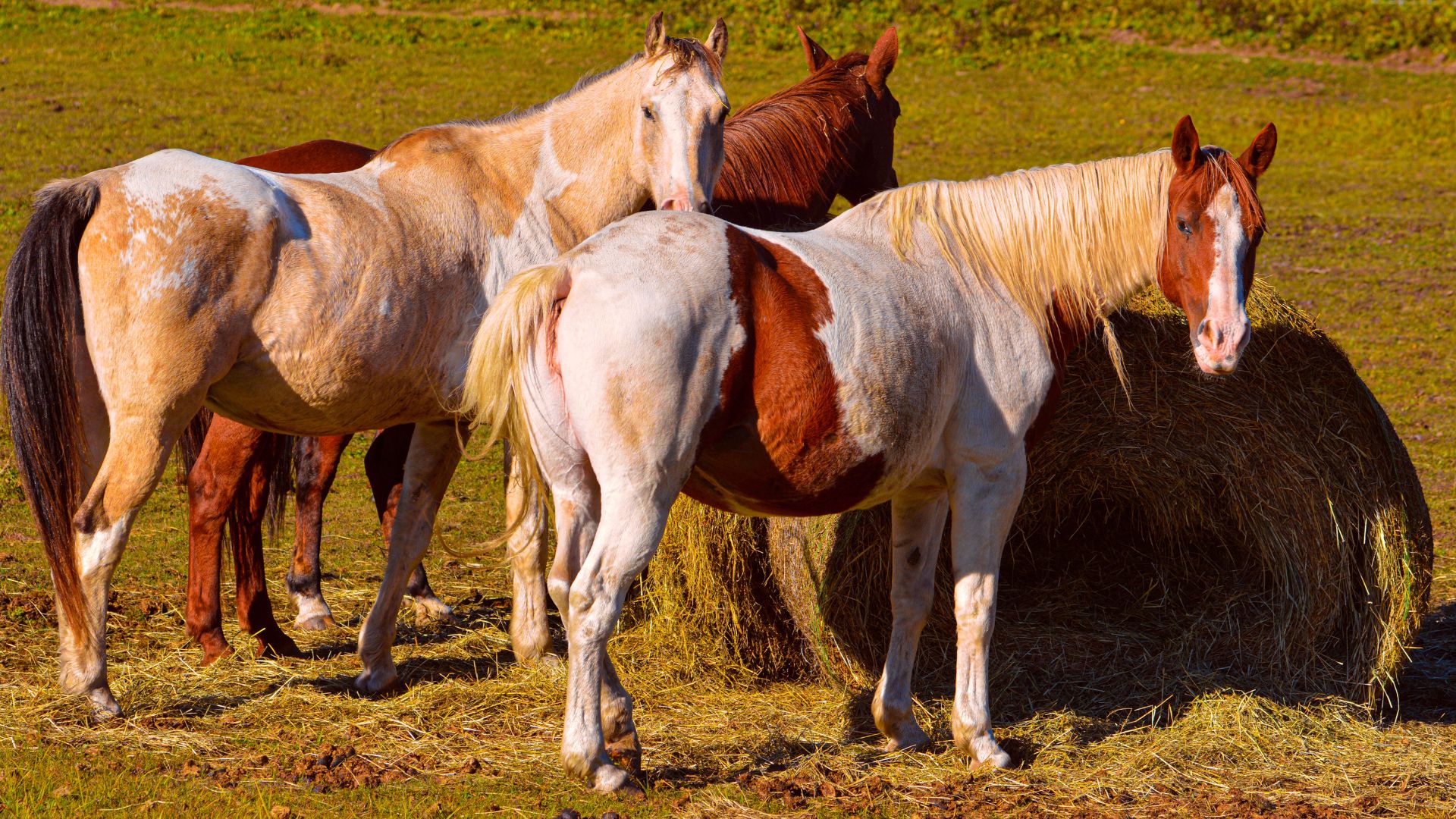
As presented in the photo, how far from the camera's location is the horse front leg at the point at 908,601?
4.55m

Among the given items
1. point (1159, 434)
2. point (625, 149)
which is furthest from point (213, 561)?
point (1159, 434)

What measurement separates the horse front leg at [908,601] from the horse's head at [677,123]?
4.35 ft

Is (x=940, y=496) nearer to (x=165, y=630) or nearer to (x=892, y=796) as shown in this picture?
(x=892, y=796)

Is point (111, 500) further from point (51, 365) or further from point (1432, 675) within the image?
point (1432, 675)

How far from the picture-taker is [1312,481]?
16.8 ft

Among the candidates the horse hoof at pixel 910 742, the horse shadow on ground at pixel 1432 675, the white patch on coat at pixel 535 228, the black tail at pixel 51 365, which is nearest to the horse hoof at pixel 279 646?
the black tail at pixel 51 365

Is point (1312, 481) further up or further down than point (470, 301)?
further down

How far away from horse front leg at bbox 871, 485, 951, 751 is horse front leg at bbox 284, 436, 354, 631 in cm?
260

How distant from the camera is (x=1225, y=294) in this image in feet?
13.8

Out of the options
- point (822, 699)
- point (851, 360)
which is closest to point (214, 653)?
point (822, 699)

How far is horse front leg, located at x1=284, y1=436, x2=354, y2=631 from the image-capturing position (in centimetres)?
590

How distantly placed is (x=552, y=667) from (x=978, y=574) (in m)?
1.79

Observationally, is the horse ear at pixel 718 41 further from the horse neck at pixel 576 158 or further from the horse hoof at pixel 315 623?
the horse hoof at pixel 315 623

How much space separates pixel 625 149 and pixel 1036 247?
1.54 m
